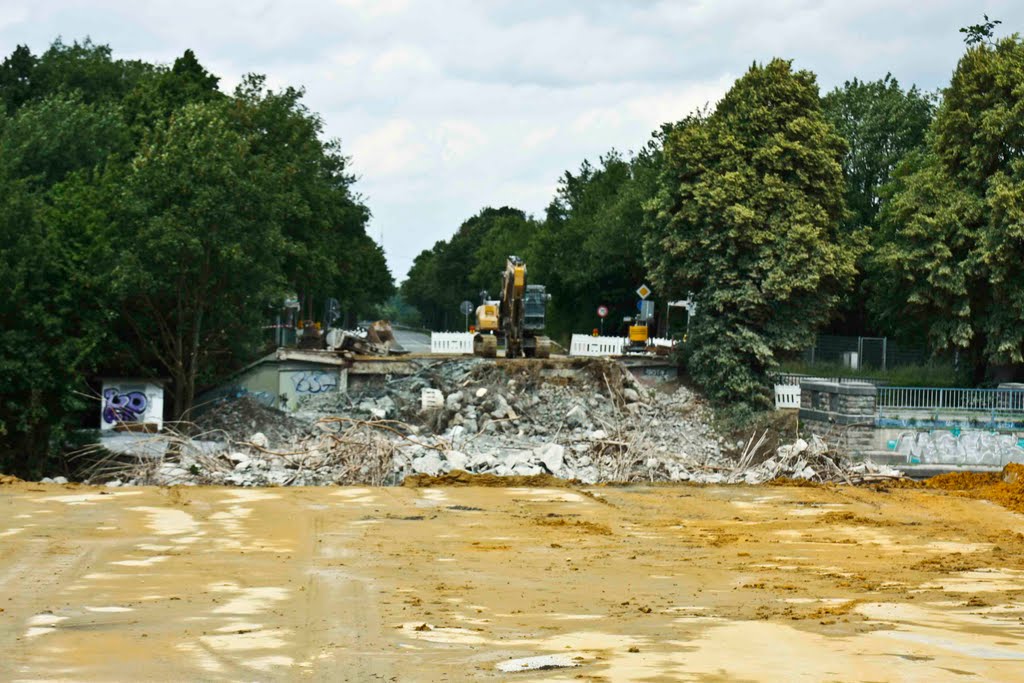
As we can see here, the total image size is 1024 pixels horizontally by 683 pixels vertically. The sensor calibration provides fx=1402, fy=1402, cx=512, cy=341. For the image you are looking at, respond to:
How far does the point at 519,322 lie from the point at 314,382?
7.19 metres

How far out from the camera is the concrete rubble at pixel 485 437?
30.4 m

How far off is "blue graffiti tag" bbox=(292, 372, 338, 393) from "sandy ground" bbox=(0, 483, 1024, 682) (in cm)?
1822

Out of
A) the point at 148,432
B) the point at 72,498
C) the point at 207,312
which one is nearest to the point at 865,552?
the point at 72,498

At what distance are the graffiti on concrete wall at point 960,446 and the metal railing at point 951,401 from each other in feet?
2.55

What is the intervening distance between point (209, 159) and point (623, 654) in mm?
30216

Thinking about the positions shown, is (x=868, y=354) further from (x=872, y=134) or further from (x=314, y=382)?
(x=314, y=382)

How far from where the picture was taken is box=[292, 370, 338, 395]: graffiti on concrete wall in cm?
4400

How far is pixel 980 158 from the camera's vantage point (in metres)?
45.8

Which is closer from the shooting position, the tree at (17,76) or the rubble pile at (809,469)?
the rubble pile at (809,469)

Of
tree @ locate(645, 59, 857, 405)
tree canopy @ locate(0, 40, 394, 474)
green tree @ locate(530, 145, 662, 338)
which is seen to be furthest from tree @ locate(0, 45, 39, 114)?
tree @ locate(645, 59, 857, 405)

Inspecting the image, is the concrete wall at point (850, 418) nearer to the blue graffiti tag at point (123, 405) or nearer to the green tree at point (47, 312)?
the blue graffiti tag at point (123, 405)

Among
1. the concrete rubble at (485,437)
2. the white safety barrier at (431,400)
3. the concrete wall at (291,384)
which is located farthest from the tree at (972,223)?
the concrete wall at (291,384)

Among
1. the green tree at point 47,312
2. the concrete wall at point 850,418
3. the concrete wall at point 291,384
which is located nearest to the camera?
the green tree at point 47,312

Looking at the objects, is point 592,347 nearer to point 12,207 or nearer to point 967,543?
point 12,207
